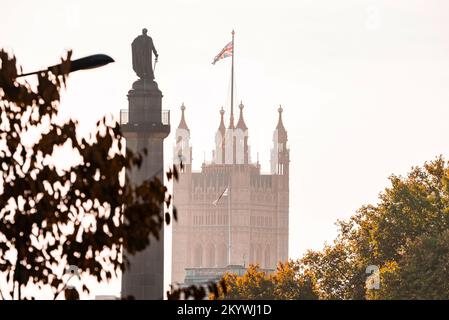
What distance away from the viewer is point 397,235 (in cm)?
12688

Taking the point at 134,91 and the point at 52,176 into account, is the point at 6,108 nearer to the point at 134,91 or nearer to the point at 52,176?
the point at 52,176

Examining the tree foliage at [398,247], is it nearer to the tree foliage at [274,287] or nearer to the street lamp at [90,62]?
the tree foliage at [274,287]

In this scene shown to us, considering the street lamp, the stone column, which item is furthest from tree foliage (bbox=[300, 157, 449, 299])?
the street lamp

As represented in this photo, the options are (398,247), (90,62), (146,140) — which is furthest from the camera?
(398,247)

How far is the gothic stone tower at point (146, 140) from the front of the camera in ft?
352

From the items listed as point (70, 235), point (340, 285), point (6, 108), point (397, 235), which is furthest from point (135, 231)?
point (340, 285)

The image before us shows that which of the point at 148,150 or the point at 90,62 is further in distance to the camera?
the point at 148,150

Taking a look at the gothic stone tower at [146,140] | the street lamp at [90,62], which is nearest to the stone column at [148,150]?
the gothic stone tower at [146,140]

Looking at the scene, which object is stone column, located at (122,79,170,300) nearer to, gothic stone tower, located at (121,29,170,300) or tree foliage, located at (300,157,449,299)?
gothic stone tower, located at (121,29,170,300)

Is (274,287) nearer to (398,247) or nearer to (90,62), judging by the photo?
(398,247)

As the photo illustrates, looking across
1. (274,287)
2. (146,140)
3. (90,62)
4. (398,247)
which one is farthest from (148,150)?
(90,62)

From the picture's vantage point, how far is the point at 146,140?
11206 cm

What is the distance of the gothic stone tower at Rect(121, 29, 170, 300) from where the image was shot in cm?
10738
